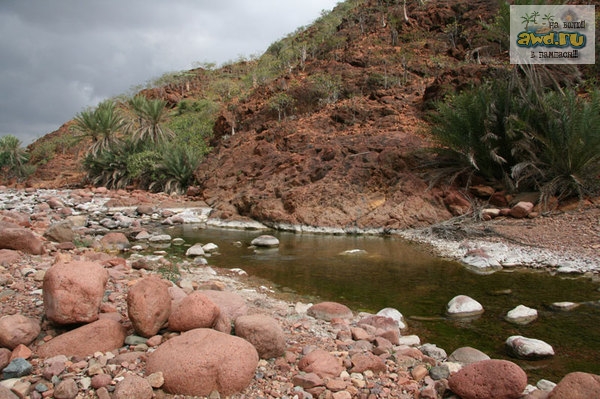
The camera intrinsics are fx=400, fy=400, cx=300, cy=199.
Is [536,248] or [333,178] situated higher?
[333,178]

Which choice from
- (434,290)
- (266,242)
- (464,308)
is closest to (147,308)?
(464,308)

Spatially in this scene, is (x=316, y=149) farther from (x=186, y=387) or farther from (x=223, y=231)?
(x=186, y=387)

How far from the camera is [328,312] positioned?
4914 mm

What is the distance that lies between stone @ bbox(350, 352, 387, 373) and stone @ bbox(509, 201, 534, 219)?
824 centimetres

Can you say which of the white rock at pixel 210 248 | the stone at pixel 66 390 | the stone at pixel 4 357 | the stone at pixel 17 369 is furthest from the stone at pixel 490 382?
the white rock at pixel 210 248

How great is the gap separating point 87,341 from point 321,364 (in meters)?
1.82

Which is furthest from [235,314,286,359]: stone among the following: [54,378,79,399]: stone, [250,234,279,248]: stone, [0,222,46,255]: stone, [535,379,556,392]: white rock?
[250,234,279,248]: stone

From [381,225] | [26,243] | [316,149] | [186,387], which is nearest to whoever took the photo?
[186,387]

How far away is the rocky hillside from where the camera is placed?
13.1 meters

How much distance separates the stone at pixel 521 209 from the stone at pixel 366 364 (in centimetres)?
824

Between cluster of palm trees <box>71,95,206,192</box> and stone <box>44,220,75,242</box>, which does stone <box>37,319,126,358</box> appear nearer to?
stone <box>44,220,75,242</box>

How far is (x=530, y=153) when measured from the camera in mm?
10812

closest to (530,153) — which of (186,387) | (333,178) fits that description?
(333,178)

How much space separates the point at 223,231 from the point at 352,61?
1542 cm
